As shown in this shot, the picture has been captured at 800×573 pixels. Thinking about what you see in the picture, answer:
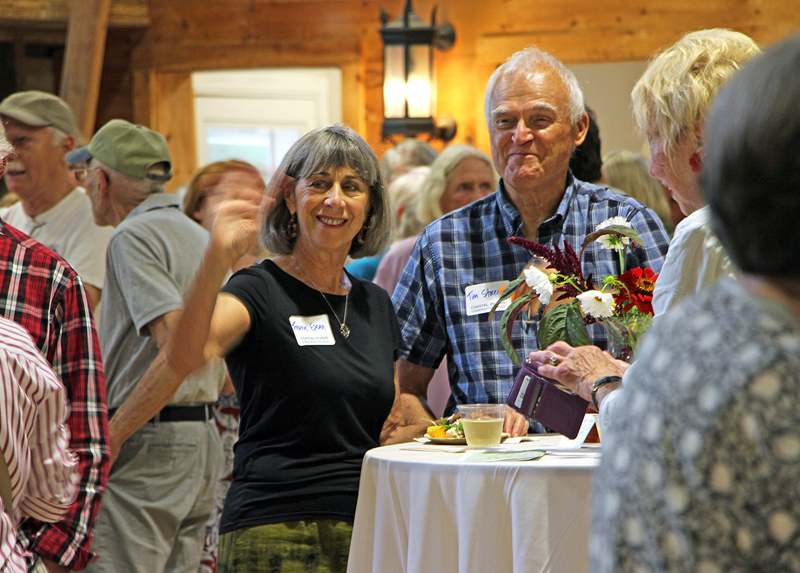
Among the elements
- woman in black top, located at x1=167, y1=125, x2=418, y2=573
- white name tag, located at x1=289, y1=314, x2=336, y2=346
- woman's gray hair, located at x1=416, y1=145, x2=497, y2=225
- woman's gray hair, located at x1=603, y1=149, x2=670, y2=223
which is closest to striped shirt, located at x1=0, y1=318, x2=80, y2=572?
woman in black top, located at x1=167, y1=125, x2=418, y2=573

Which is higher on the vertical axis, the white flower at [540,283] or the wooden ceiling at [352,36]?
the wooden ceiling at [352,36]

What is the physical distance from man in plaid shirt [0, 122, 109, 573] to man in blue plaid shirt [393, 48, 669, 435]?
0.92m

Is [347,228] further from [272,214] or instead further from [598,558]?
[598,558]

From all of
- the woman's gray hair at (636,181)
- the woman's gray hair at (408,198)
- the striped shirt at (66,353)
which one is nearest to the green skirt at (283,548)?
the striped shirt at (66,353)

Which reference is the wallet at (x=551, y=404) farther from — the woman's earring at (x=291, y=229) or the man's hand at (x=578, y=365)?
the woman's earring at (x=291, y=229)

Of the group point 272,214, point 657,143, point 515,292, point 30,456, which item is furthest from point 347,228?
point 30,456

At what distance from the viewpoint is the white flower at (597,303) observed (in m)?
1.81

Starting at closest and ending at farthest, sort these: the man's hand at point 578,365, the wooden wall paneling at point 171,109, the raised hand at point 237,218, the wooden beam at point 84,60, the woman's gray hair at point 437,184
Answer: the raised hand at point 237,218, the man's hand at point 578,365, the woman's gray hair at point 437,184, the wooden beam at point 84,60, the wooden wall paneling at point 171,109

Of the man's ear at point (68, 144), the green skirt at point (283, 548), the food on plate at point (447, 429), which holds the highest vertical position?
the man's ear at point (68, 144)

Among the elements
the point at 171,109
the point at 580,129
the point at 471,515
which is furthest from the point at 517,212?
the point at 171,109

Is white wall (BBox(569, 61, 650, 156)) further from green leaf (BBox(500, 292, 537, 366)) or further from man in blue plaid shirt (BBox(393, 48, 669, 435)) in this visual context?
green leaf (BBox(500, 292, 537, 366))

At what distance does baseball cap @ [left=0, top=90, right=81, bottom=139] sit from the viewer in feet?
11.5

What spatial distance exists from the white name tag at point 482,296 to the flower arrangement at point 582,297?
0.35 m

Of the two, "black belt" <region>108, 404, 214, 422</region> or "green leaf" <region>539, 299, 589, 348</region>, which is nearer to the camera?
"green leaf" <region>539, 299, 589, 348</region>
